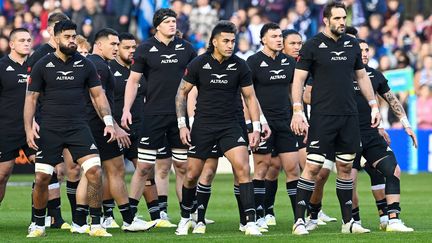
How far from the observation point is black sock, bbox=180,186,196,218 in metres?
16.7

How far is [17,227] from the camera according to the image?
17.8 meters

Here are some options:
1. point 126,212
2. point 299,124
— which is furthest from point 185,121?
point 299,124

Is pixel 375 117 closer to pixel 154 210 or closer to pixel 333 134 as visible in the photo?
pixel 333 134

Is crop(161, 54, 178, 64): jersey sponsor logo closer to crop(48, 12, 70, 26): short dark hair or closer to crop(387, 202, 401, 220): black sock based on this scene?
crop(48, 12, 70, 26): short dark hair

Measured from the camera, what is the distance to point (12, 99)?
58.1 ft

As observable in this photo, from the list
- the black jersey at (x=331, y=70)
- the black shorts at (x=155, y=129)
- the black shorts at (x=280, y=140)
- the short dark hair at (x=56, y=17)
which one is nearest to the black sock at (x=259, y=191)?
the black shorts at (x=280, y=140)

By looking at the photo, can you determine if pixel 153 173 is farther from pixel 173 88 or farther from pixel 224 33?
pixel 224 33

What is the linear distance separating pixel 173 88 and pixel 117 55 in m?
1.29

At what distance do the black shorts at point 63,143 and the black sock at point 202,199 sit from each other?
5.30ft

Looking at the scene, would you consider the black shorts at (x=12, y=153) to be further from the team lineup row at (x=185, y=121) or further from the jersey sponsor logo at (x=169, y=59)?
the jersey sponsor logo at (x=169, y=59)

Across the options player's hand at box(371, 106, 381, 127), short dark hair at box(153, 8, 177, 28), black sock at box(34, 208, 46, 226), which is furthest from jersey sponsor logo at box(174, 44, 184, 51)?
black sock at box(34, 208, 46, 226)

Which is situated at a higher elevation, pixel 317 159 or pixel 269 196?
pixel 317 159

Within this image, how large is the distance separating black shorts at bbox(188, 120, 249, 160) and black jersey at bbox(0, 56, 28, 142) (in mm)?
2615

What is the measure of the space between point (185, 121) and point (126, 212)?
1430mm
